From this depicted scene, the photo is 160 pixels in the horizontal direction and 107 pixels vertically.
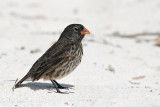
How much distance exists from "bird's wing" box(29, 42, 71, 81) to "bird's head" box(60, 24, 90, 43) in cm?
33

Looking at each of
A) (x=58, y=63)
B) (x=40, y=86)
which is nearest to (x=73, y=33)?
(x=58, y=63)

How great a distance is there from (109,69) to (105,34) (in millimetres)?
5828

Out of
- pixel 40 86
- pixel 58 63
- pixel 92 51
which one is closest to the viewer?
pixel 58 63

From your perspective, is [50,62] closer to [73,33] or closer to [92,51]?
[73,33]

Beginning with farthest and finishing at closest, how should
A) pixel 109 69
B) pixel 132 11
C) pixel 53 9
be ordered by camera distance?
1. pixel 53 9
2. pixel 132 11
3. pixel 109 69

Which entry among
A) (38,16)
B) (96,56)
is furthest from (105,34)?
(96,56)

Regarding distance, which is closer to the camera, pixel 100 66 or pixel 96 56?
pixel 100 66

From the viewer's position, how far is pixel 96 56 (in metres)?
11.9

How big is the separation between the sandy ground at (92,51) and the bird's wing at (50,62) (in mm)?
319

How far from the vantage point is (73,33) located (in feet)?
28.8

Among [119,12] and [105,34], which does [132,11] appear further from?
[105,34]

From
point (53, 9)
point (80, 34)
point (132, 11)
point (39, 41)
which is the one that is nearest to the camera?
point (80, 34)

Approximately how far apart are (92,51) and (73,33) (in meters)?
3.63

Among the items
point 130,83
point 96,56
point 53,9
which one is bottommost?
point 130,83
